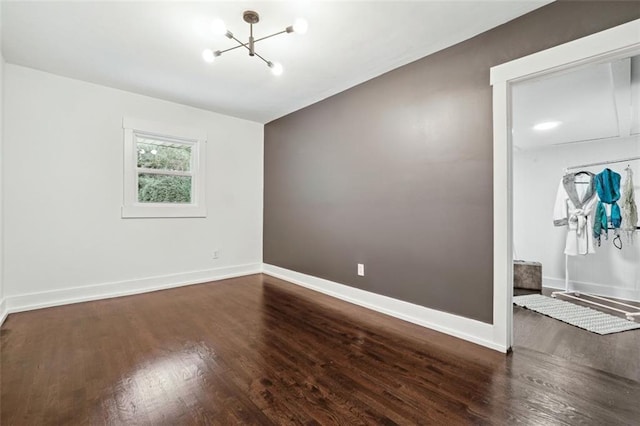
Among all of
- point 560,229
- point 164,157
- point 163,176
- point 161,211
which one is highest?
point 164,157

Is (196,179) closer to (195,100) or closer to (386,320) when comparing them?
(195,100)

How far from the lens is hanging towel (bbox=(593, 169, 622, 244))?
→ 3.56 meters

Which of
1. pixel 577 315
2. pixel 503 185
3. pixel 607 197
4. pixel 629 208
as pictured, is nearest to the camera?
pixel 503 185

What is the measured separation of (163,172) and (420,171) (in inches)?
131

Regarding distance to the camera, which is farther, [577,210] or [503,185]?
[577,210]

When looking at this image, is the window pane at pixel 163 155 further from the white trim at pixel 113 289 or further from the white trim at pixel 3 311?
the white trim at pixel 3 311

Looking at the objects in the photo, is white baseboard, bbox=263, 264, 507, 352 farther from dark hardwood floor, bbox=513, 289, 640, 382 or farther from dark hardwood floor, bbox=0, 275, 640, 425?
dark hardwood floor, bbox=513, 289, 640, 382

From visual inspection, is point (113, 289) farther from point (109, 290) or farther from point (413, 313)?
point (413, 313)

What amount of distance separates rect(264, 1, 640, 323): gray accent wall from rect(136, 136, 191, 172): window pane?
1.74 metres

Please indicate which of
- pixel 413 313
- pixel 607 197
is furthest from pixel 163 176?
pixel 607 197

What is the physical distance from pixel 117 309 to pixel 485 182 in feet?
12.2

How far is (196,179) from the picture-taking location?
13.3ft

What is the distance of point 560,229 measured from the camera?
4367 millimetres

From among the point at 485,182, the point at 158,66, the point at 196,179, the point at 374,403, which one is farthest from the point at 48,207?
the point at 485,182
